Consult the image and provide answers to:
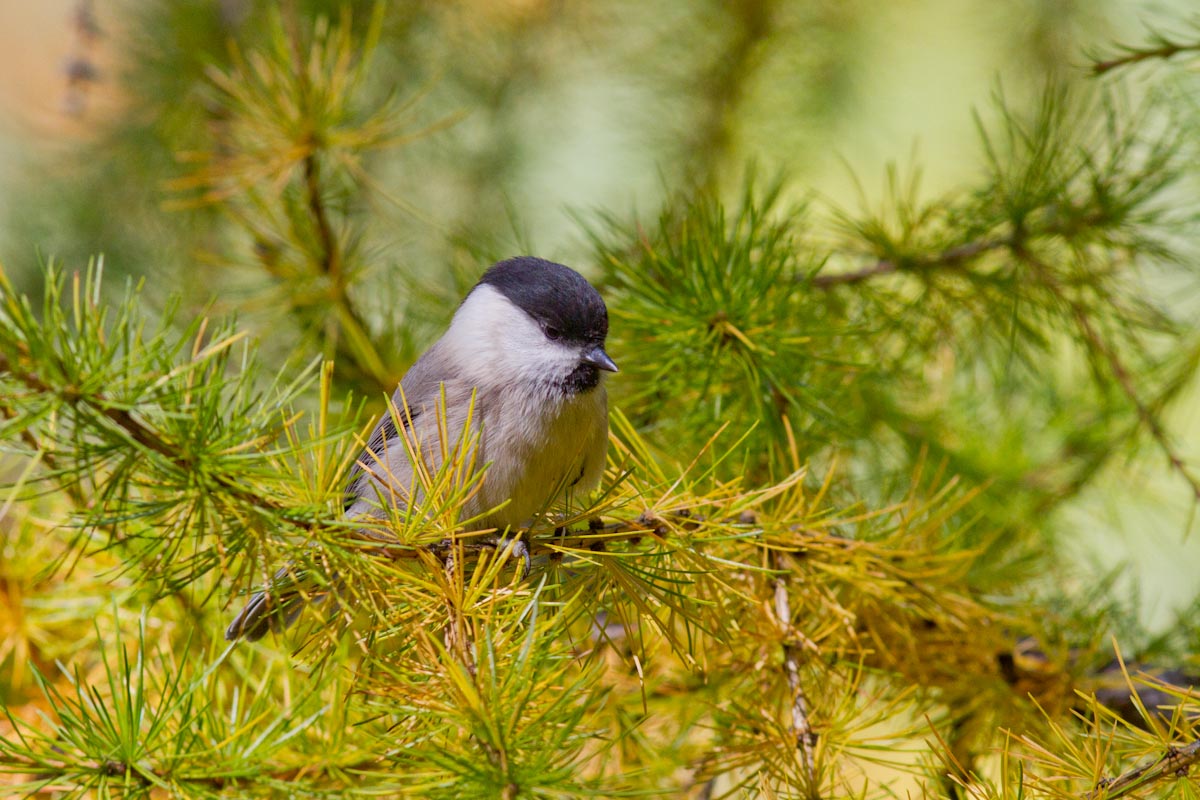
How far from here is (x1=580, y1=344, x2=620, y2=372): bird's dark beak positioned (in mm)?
1117

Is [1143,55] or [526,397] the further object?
[526,397]

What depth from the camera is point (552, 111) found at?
241cm

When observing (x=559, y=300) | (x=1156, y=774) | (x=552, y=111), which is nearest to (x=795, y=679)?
(x=1156, y=774)

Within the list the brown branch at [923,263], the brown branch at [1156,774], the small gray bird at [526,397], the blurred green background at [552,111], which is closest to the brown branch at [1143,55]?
the brown branch at [923,263]

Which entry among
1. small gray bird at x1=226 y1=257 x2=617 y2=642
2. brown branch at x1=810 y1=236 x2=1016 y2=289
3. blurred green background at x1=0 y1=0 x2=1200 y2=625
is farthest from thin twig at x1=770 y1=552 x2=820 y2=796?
blurred green background at x1=0 y1=0 x2=1200 y2=625

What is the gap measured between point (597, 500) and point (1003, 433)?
1.09 meters

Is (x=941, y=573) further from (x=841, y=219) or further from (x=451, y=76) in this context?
(x=451, y=76)

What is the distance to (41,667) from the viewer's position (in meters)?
1.16

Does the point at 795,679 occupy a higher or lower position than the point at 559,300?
lower

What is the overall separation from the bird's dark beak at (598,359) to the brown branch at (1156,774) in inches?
24.8

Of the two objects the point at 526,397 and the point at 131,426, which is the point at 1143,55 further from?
the point at 131,426

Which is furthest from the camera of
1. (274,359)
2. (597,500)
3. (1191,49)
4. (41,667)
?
(274,359)

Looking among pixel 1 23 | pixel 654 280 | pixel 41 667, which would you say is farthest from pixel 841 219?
pixel 1 23

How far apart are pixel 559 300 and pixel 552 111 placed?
1.39 m
